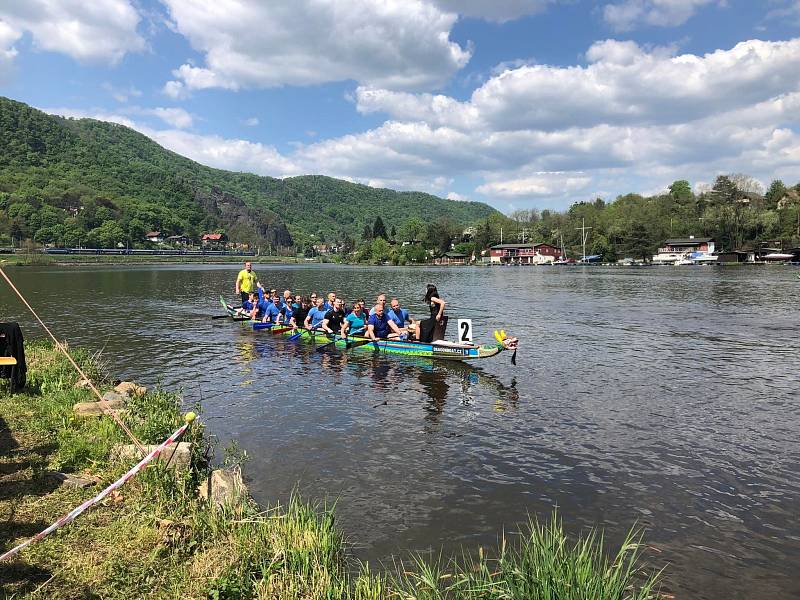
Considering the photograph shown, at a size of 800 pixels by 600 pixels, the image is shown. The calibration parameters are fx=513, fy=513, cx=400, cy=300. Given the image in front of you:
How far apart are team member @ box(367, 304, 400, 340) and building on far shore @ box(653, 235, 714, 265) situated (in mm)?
132153

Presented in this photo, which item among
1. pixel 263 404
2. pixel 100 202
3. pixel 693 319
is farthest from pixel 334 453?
pixel 100 202

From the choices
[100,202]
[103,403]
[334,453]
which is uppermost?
[100,202]

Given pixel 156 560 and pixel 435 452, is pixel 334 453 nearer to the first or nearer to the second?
pixel 435 452

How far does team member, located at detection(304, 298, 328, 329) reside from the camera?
76.7 ft

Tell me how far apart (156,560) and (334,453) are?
499cm

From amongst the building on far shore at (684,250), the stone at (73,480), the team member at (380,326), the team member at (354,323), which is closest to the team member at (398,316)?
the team member at (380,326)

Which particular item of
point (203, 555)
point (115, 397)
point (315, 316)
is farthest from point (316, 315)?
point (203, 555)

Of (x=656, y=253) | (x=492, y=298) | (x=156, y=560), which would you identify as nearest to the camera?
(x=156, y=560)

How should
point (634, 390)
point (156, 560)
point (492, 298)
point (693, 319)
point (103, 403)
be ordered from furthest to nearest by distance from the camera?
point (492, 298), point (693, 319), point (634, 390), point (103, 403), point (156, 560)

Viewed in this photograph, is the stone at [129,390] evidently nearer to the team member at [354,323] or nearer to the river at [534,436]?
the river at [534,436]

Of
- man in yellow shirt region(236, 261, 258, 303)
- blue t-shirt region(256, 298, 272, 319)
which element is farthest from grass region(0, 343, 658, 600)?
man in yellow shirt region(236, 261, 258, 303)

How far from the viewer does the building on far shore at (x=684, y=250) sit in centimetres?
13150

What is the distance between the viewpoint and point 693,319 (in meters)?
31.1

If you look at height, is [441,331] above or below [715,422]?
above
